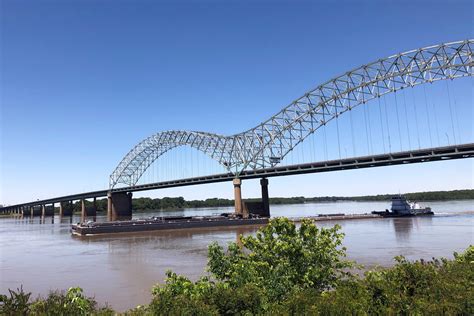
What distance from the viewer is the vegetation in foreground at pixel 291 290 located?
766cm

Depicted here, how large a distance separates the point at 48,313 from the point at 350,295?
654 centimetres

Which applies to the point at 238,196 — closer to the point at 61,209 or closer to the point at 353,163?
the point at 353,163

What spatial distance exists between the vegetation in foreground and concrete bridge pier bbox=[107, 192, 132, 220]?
138104 millimetres

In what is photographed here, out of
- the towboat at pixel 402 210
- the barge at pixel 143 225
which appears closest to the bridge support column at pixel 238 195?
the barge at pixel 143 225

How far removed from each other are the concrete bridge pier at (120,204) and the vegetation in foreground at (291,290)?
13810cm

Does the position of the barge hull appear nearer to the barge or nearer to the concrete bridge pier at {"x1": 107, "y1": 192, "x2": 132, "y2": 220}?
the barge

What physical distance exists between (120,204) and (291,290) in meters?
146

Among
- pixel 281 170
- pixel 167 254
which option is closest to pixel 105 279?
pixel 167 254

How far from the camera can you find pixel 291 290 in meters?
10.7

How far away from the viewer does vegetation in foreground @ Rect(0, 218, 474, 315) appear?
766 centimetres

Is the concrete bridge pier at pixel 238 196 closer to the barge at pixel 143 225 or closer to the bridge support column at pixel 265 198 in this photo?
the bridge support column at pixel 265 198

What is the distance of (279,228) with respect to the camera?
13305 mm

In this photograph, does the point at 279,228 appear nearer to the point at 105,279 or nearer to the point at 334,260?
the point at 334,260

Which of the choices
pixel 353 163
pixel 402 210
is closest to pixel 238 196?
pixel 353 163
